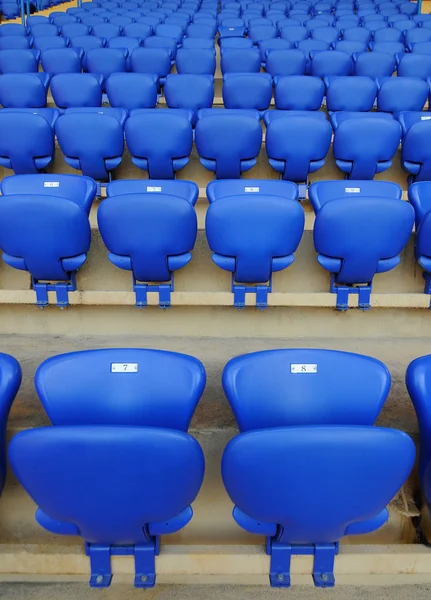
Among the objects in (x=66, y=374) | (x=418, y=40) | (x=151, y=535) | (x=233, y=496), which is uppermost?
(x=418, y=40)

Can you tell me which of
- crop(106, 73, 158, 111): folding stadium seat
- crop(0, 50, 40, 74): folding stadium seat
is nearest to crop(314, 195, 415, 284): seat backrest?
crop(106, 73, 158, 111): folding stadium seat

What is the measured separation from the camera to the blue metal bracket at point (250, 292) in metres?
1.72

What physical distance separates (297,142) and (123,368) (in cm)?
158

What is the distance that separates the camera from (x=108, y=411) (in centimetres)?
99

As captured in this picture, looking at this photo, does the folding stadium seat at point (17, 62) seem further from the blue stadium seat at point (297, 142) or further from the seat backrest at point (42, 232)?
the seat backrest at point (42, 232)

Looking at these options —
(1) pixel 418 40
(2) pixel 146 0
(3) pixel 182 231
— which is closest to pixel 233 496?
(3) pixel 182 231

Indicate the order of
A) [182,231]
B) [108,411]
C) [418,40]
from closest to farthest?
1. [108,411]
2. [182,231]
3. [418,40]

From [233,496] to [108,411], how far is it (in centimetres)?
Result: 28

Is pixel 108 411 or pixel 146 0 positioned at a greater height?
pixel 146 0

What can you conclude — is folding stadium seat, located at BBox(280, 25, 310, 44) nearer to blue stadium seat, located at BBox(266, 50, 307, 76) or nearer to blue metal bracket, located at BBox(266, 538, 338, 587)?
blue stadium seat, located at BBox(266, 50, 307, 76)

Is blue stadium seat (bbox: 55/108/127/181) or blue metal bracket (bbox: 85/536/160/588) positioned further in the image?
blue stadium seat (bbox: 55/108/127/181)

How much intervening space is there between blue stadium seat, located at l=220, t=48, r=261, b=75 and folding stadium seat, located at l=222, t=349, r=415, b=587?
311cm

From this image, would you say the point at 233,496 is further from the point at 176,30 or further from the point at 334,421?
the point at 176,30

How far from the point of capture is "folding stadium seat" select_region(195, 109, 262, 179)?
7.29ft
